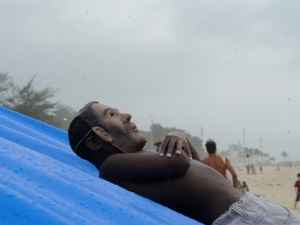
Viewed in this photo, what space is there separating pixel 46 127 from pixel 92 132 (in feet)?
2.30

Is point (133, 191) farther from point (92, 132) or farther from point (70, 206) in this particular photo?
point (70, 206)

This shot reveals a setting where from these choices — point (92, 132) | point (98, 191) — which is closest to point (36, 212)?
point (98, 191)

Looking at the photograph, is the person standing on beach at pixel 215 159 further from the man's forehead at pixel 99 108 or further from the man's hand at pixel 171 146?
the man's hand at pixel 171 146

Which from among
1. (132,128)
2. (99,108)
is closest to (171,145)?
(132,128)

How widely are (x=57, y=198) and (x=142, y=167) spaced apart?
63cm

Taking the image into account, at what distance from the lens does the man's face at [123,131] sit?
2.24 m

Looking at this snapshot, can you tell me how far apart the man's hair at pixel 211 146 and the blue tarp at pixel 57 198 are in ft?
10.1

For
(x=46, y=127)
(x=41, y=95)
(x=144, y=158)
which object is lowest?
(x=41, y=95)

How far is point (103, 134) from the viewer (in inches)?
89.0

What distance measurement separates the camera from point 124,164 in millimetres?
2104

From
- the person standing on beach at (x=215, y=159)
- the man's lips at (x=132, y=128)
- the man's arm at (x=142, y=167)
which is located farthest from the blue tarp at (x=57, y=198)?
the person standing on beach at (x=215, y=159)

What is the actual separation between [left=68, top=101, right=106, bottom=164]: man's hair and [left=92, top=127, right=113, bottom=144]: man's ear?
0.03 m

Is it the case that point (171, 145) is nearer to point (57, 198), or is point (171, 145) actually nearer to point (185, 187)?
point (185, 187)

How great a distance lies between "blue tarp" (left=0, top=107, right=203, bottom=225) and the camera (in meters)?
1.28
